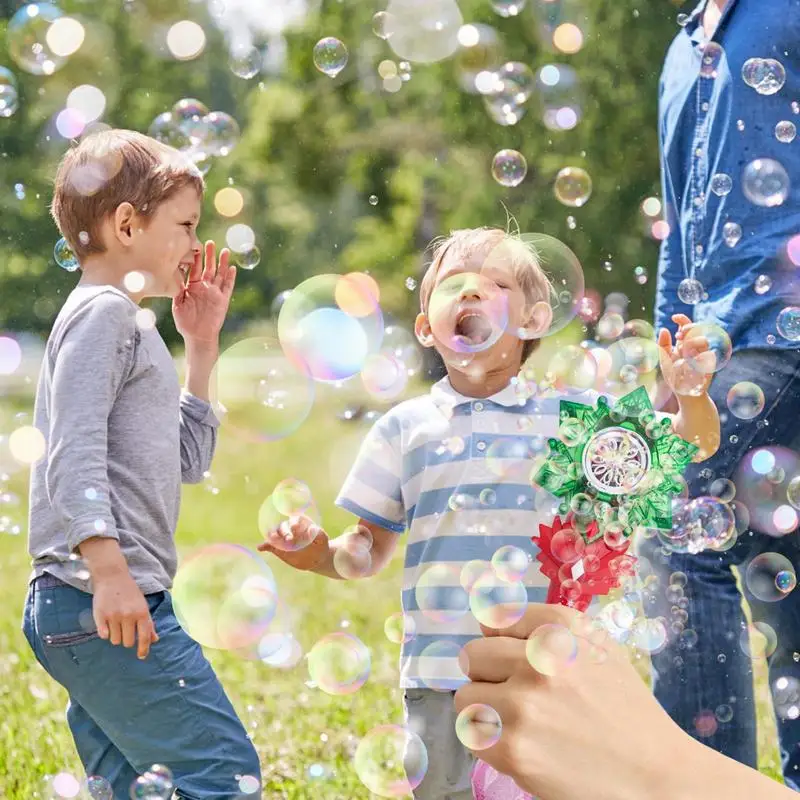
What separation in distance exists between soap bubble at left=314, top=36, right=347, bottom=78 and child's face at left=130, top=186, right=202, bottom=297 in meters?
0.87

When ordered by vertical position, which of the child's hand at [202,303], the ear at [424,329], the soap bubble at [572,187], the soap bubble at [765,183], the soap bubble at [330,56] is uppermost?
the soap bubble at [765,183]

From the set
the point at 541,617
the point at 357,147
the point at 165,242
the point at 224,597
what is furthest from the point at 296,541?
the point at 357,147

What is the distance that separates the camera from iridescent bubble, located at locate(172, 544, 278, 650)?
6.38 ft

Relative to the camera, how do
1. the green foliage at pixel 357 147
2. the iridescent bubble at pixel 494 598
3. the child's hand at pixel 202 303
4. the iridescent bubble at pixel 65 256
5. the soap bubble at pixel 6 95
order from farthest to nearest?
1. the green foliage at pixel 357 147
2. the soap bubble at pixel 6 95
3. the iridescent bubble at pixel 65 256
4. the child's hand at pixel 202 303
5. the iridescent bubble at pixel 494 598

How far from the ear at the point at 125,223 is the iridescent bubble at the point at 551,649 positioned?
137cm

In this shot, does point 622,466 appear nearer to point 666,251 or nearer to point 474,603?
point 474,603

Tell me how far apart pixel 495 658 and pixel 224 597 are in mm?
1205

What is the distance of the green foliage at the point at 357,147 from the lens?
1016cm

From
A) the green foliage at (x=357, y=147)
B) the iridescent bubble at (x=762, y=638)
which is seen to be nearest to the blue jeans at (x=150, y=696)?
the iridescent bubble at (x=762, y=638)

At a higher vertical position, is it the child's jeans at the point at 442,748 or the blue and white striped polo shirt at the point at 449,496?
the blue and white striped polo shirt at the point at 449,496

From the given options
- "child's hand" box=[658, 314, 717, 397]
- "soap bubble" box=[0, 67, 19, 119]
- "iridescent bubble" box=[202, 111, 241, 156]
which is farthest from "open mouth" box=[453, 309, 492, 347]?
"soap bubble" box=[0, 67, 19, 119]

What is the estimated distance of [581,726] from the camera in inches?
31.0

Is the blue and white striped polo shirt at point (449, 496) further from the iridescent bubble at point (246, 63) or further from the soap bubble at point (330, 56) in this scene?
the iridescent bubble at point (246, 63)

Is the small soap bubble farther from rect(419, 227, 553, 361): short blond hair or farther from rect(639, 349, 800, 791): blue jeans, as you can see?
rect(419, 227, 553, 361): short blond hair
